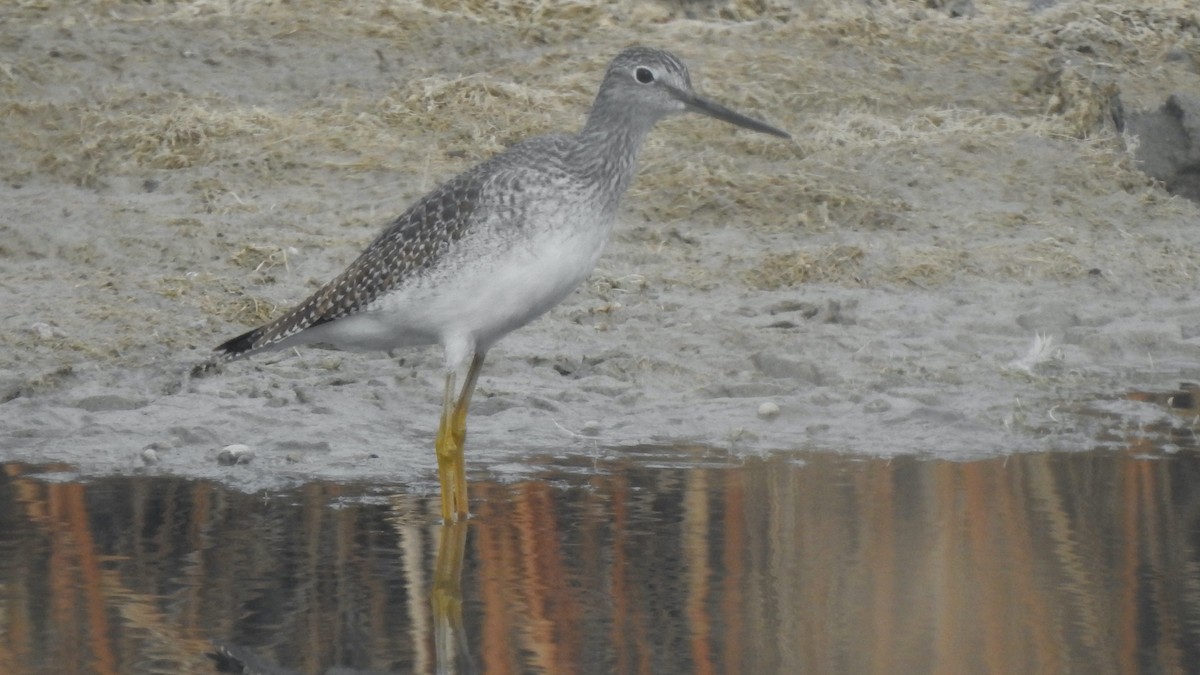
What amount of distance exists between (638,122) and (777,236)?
3505mm

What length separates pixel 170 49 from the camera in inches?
508

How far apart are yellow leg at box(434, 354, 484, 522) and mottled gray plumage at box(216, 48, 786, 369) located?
178 mm

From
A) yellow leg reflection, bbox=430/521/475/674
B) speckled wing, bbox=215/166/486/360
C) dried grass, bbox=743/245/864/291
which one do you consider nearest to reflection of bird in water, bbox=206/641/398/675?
yellow leg reflection, bbox=430/521/475/674

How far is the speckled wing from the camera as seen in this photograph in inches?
300

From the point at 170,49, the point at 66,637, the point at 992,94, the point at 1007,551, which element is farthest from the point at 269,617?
the point at 992,94

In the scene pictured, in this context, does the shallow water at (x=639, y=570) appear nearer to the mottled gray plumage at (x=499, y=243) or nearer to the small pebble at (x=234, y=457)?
the small pebble at (x=234, y=457)

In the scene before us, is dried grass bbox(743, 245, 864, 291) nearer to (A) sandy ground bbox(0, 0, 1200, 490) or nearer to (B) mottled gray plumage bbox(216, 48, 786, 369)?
(A) sandy ground bbox(0, 0, 1200, 490)

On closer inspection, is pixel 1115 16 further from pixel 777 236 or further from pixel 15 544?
pixel 15 544

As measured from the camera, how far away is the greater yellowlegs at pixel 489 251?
743 centimetres

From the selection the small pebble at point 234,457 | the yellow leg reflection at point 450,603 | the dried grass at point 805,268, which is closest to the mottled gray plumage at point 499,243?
the small pebble at point 234,457

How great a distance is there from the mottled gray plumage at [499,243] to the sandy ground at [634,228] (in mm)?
642

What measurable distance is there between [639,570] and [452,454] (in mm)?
1395

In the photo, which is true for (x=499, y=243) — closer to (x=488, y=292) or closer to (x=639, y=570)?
(x=488, y=292)

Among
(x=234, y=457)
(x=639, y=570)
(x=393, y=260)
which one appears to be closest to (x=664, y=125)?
(x=393, y=260)
